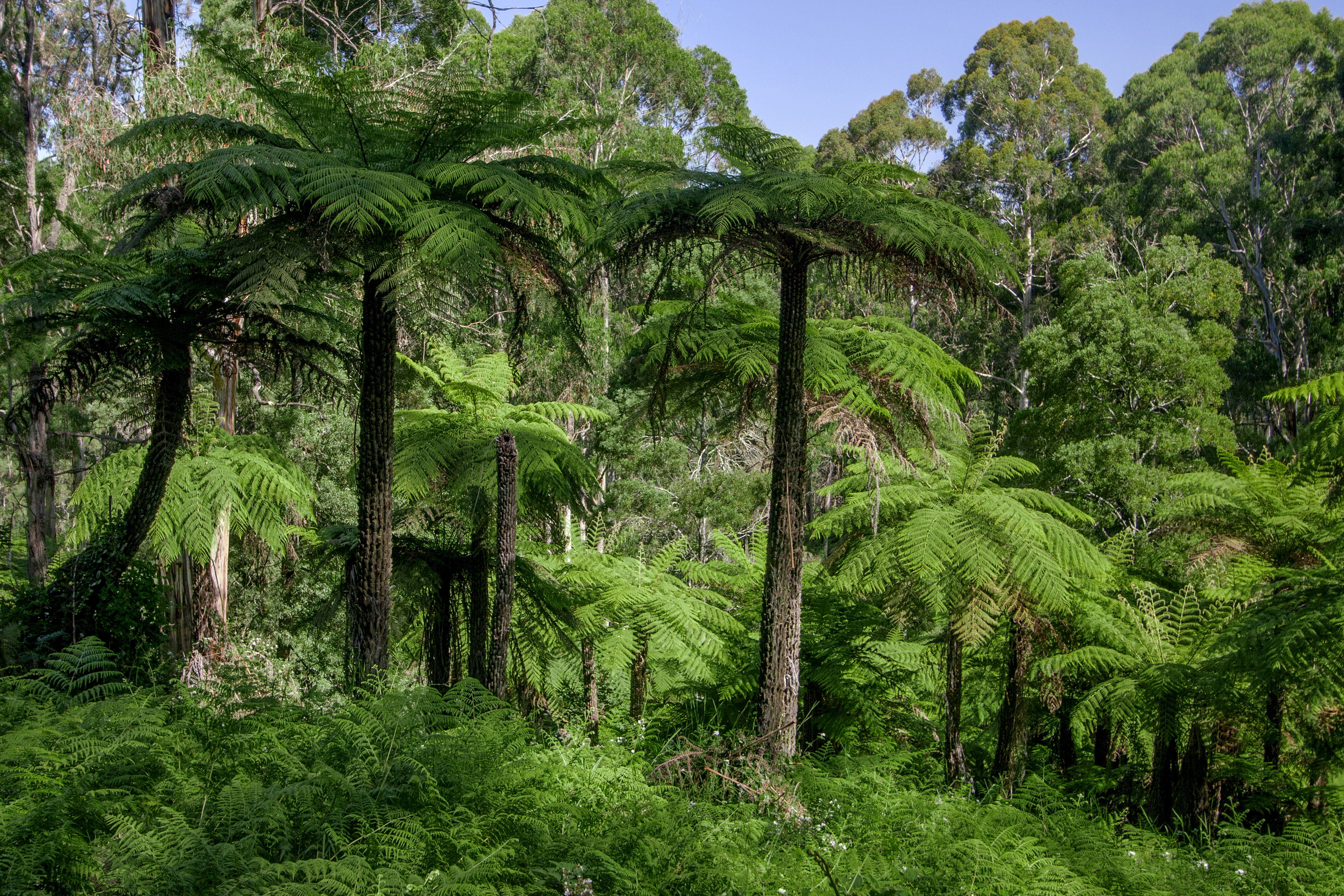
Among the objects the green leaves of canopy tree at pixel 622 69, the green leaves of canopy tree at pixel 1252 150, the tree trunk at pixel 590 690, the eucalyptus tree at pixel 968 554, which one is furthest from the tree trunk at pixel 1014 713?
the green leaves of canopy tree at pixel 1252 150

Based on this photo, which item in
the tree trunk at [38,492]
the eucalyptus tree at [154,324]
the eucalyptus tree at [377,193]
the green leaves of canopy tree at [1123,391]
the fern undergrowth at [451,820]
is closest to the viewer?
the fern undergrowth at [451,820]

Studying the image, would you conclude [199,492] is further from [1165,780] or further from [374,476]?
[1165,780]

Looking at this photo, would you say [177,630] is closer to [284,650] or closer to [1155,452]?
[284,650]

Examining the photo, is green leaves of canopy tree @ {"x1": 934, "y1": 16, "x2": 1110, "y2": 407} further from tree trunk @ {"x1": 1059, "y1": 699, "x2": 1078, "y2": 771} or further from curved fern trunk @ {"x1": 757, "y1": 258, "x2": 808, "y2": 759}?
curved fern trunk @ {"x1": 757, "y1": 258, "x2": 808, "y2": 759}

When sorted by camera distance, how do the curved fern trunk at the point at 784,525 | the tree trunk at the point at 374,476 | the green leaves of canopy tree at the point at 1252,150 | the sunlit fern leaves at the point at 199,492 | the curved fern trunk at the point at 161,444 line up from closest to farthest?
1. the tree trunk at the point at 374,476
2. the curved fern trunk at the point at 784,525
3. the curved fern trunk at the point at 161,444
4. the sunlit fern leaves at the point at 199,492
5. the green leaves of canopy tree at the point at 1252,150

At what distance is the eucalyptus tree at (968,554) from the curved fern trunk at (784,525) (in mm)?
1037

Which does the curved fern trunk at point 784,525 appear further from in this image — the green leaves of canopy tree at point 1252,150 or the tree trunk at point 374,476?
the green leaves of canopy tree at point 1252,150

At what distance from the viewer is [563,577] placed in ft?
21.7

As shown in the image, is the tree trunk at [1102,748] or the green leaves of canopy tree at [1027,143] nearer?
the tree trunk at [1102,748]

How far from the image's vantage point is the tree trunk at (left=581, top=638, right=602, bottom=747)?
6.43 m

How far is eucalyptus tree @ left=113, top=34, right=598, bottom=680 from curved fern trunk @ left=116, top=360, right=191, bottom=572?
1.22 metres

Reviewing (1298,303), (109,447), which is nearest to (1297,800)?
(109,447)

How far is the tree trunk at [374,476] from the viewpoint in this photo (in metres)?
4.39

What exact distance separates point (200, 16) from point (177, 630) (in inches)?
438
